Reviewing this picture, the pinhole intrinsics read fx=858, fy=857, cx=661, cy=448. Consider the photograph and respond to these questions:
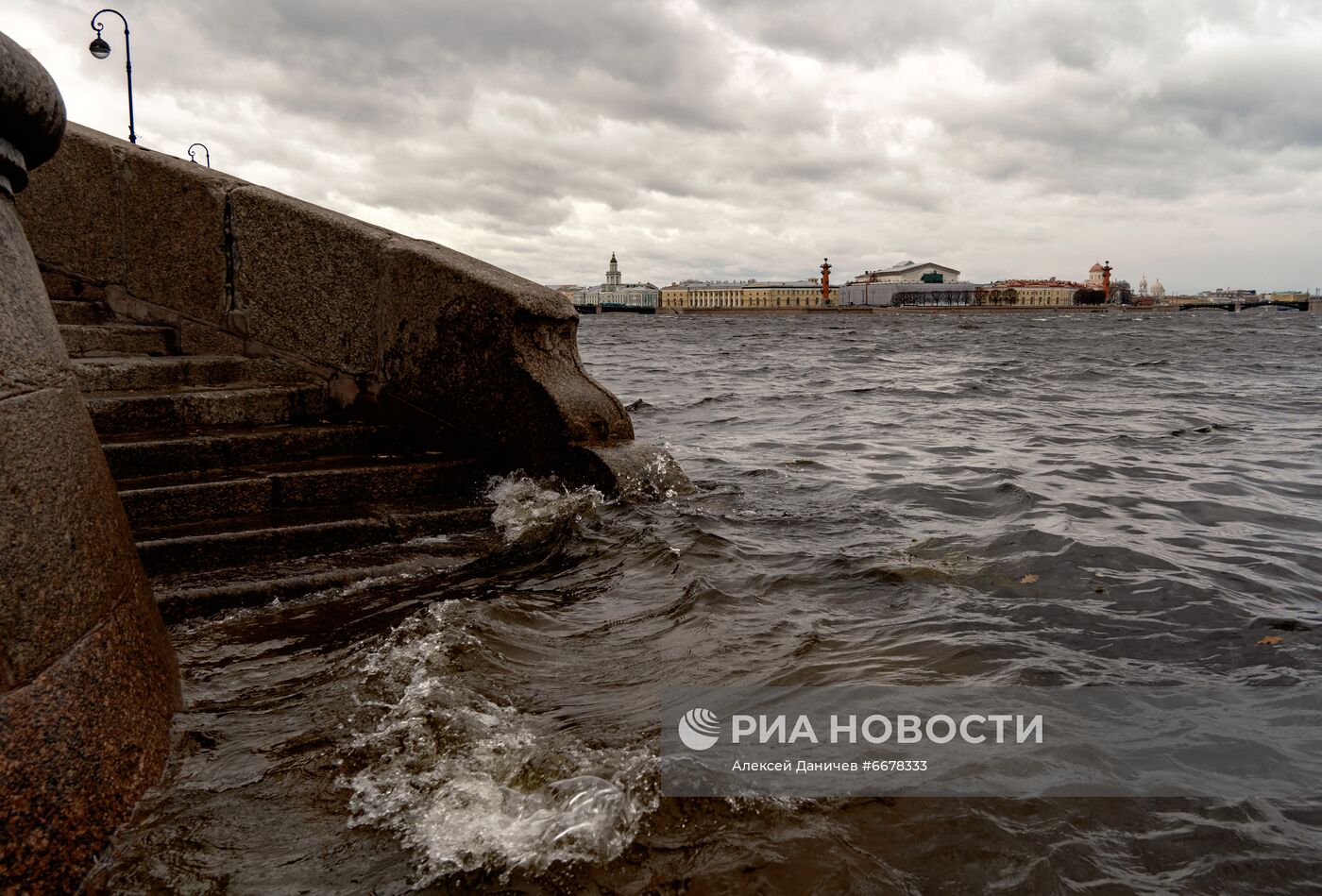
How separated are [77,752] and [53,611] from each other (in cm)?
34

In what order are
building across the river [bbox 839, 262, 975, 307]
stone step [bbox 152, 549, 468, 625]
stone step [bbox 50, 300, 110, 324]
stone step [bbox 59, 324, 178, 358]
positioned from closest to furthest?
stone step [bbox 152, 549, 468, 625] < stone step [bbox 59, 324, 178, 358] < stone step [bbox 50, 300, 110, 324] < building across the river [bbox 839, 262, 975, 307]

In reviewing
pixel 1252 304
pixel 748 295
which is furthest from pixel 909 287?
pixel 1252 304

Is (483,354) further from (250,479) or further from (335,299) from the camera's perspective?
(250,479)

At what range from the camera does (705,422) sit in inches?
462

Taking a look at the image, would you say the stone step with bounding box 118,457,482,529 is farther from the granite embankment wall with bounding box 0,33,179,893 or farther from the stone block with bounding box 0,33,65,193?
the stone block with bounding box 0,33,65,193

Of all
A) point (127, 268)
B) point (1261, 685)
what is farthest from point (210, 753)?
point (127, 268)

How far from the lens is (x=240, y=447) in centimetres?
480

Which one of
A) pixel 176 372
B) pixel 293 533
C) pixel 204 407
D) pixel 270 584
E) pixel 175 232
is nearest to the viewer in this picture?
pixel 270 584

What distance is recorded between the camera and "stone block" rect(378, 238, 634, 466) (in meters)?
5.30

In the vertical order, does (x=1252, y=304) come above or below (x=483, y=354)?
above

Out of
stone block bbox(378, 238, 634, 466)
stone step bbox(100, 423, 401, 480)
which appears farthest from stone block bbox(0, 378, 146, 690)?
stone block bbox(378, 238, 634, 466)

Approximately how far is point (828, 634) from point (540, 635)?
1.27 metres

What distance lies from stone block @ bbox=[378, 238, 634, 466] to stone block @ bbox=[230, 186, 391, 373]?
18 cm

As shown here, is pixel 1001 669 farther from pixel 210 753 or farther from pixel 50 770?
pixel 50 770
